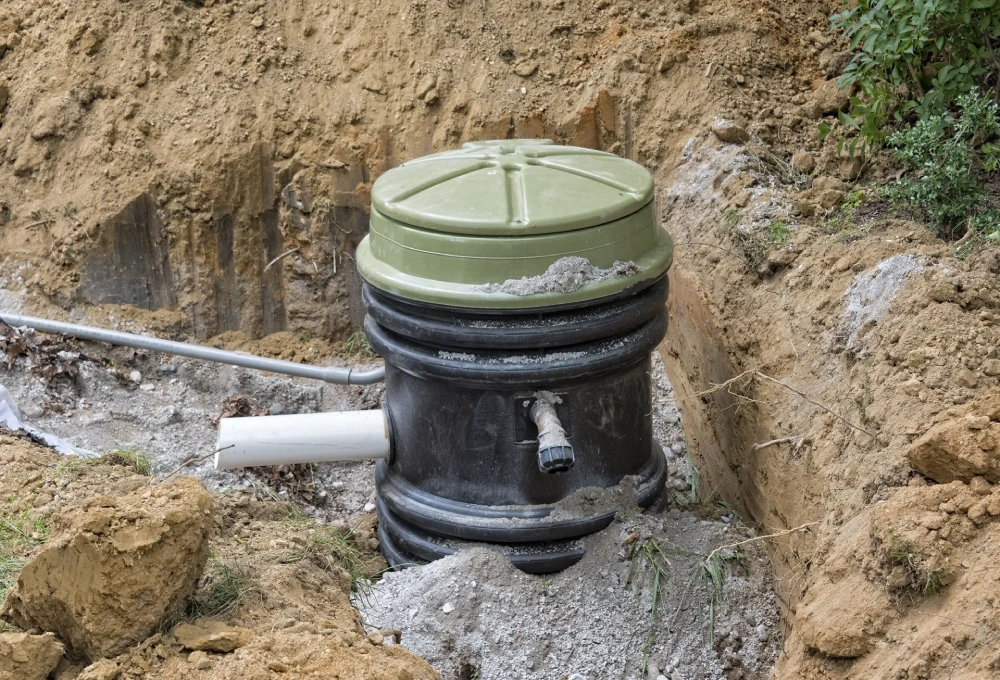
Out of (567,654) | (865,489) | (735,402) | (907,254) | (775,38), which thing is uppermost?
(775,38)

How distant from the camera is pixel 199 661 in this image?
6.89 ft

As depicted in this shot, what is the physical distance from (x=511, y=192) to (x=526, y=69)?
87.6 inches

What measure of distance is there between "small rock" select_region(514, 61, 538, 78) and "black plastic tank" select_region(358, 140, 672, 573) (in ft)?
5.61

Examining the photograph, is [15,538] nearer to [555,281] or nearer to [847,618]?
[555,281]

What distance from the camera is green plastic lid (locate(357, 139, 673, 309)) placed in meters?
2.82

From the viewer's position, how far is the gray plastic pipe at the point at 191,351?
172 inches

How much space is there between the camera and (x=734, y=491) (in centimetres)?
364

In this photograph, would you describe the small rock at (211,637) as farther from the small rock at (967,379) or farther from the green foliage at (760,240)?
the green foliage at (760,240)

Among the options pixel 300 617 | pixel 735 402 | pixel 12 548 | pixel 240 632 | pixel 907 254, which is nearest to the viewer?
pixel 240 632

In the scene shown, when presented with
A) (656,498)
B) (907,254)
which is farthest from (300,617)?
(907,254)

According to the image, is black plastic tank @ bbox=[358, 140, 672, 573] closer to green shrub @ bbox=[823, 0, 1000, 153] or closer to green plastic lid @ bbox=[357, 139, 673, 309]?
green plastic lid @ bbox=[357, 139, 673, 309]

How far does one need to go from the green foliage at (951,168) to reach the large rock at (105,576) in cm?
277

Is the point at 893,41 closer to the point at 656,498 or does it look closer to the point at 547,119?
the point at 547,119

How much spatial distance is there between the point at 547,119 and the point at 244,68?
1613 mm
